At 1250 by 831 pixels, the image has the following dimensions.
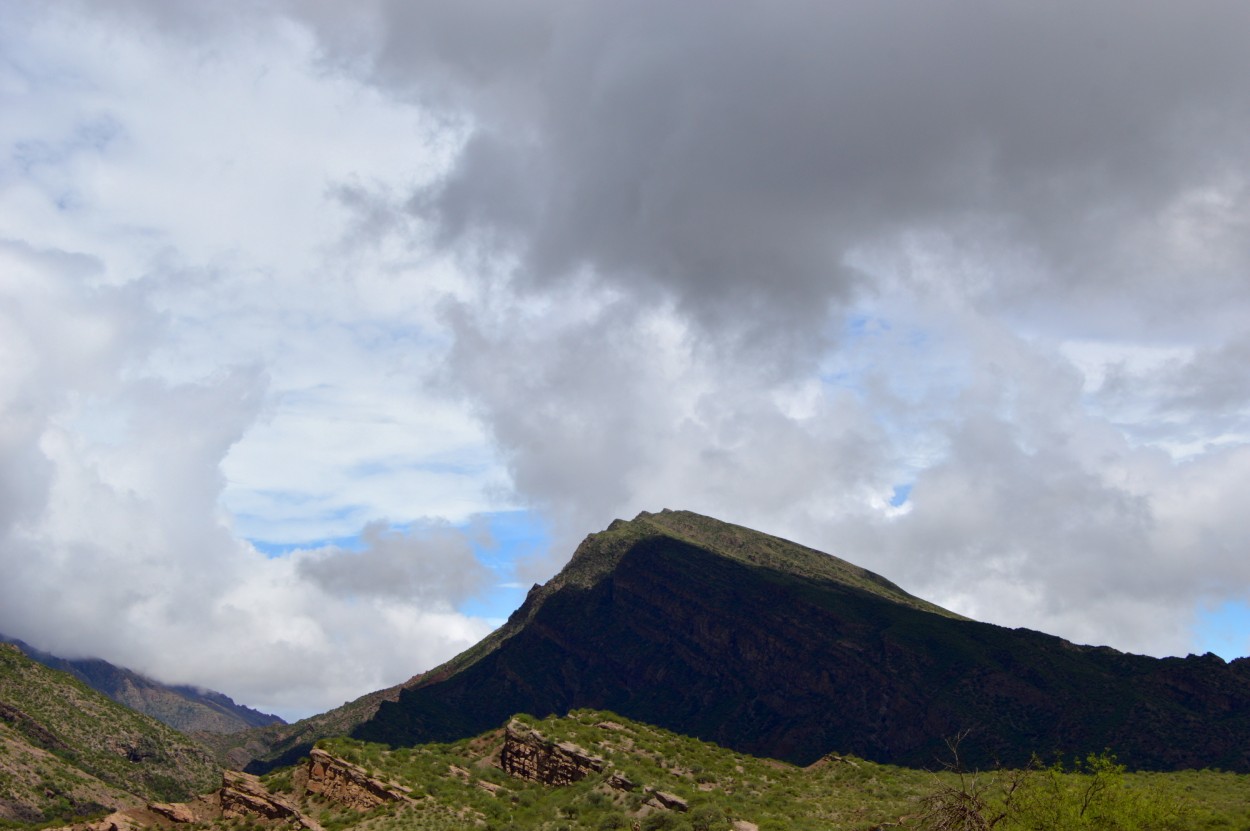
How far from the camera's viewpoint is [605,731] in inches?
3319

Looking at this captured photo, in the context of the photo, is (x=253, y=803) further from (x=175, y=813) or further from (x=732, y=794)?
(x=732, y=794)

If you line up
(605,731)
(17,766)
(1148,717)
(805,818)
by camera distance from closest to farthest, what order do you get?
1. (805,818)
2. (605,731)
3. (17,766)
4. (1148,717)

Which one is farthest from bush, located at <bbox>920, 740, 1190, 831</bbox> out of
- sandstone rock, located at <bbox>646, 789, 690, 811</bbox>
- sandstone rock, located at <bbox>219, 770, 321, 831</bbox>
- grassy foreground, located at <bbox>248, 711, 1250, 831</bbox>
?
sandstone rock, located at <bbox>219, 770, 321, 831</bbox>

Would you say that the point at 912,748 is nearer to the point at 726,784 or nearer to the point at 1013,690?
A: the point at 1013,690

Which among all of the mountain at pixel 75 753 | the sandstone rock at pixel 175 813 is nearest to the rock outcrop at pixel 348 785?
the sandstone rock at pixel 175 813

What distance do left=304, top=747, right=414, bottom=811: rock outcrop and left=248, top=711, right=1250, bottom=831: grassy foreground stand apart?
107 centimetres

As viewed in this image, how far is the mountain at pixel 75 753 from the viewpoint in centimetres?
11706

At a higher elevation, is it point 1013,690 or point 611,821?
point 1013,690

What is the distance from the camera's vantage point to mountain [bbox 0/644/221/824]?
384 feet

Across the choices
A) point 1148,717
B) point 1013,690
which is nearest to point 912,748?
point 1013,690

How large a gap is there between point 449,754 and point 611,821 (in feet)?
83.9

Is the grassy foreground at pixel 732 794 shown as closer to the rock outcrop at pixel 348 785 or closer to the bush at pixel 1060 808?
the bush at pixel 1060 808

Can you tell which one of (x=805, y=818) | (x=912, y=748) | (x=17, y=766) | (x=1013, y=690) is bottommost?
(x=17, y=766)

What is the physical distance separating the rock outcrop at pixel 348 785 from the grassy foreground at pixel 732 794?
107cm
